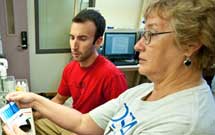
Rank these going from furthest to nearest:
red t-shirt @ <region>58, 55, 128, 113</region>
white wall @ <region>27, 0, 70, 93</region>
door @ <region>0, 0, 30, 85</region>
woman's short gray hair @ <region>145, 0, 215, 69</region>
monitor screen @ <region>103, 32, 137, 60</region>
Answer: white wall @ <region>27, 0, 70, 93</region>, monitor screen @ <region>103, 32, 137, 60</region>, door @ <region>0, 0, 30, 85</region>, red t-shirt @ <region>58, 55, 128, 113</region>, woman's short gray hair @ <region>145, 0, 215, 69</region>

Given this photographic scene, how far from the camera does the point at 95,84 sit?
1431 mm

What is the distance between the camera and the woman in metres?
0.66

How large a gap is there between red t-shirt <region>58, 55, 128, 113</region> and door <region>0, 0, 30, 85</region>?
139 cm

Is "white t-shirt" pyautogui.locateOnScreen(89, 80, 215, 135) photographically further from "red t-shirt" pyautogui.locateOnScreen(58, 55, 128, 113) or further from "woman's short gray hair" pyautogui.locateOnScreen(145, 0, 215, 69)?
"red t-shirt" pyautogui.locateOnScreen(58, 55, 128, 113)

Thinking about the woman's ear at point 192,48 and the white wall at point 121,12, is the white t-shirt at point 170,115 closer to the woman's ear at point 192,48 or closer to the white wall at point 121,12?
the woman's ear at point 192,48

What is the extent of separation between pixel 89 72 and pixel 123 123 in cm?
69

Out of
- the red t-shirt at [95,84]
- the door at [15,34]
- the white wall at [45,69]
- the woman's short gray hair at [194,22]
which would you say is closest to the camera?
the woman's short gray hair at [194,22]

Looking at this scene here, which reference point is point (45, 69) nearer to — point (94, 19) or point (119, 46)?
point (119, 46)

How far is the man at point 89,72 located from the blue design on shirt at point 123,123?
0.52 metres

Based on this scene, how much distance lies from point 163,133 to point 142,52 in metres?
0.25

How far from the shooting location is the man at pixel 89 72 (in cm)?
142

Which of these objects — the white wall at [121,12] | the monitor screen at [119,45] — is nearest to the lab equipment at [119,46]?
the monitor screen at [119,45]

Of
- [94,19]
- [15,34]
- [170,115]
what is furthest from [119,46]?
[170,115]

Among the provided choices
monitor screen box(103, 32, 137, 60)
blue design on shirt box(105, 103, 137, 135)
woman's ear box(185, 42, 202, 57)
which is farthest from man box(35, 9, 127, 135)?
monitor screen box(103, 32, 137, 60)
